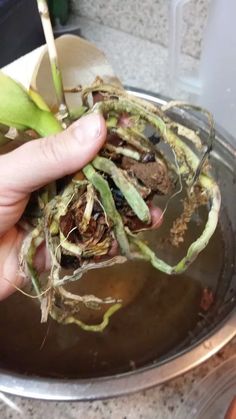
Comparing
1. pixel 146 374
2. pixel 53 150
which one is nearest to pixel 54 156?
pixel 53 150

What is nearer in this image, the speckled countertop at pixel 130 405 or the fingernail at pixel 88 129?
→ the fingernail at pixel 88 129

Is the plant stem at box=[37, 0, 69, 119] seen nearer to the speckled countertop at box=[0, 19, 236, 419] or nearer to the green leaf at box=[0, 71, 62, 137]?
the green leaf at box=[0, 71, 62, 137]

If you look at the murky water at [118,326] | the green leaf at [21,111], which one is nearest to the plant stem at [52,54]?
the green leaf at [21,111]

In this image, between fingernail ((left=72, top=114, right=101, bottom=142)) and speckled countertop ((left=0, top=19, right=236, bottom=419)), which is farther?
speckled countertop ((left=0, top=19, right=236, bottom=419))

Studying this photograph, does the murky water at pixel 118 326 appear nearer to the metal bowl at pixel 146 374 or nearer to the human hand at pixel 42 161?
the metal bowl at pixel 146 374

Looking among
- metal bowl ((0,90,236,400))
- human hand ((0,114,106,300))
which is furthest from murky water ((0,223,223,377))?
human hand ((0,114,106,300))

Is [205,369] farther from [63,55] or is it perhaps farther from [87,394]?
[63,55]
